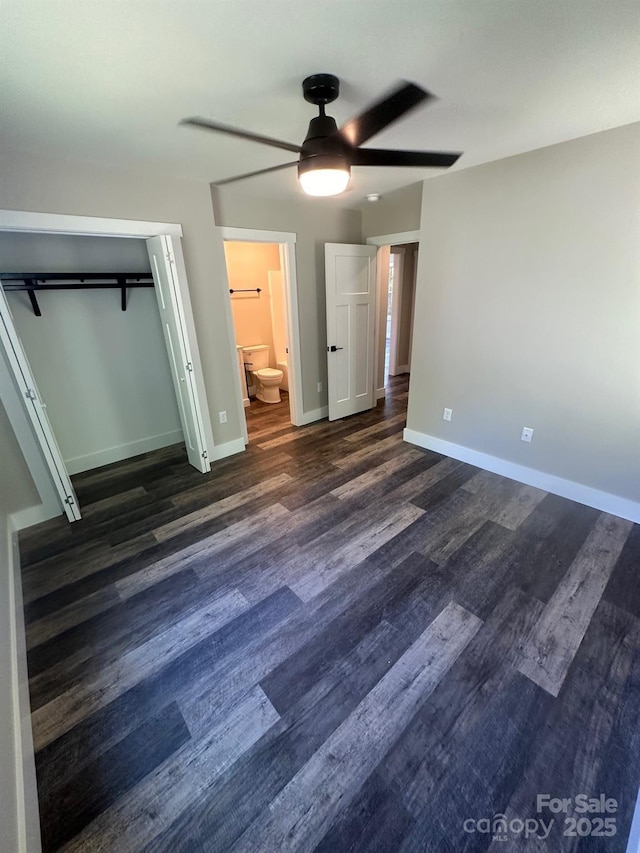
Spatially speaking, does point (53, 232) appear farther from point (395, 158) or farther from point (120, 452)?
point (395, 158)

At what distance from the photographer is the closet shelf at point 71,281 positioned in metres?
2.70

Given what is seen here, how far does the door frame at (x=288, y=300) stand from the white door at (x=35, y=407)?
5.23ft

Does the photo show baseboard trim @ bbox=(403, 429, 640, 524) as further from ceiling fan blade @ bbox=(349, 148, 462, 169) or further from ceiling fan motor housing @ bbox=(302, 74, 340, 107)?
ceiling fan motor housing @ bbox=(302, 74, 340, 107)

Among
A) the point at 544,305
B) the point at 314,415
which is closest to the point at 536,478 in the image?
the point at 544,305

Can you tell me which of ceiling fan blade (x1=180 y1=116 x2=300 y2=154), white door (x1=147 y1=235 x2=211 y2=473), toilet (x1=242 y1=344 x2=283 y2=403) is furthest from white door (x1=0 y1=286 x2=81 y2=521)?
toilet (x1=242 y1=344 x2=283 y2=403)

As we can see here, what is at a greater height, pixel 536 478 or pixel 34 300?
pixel 34 300

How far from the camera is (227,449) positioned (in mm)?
3600

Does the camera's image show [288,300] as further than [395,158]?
Yes

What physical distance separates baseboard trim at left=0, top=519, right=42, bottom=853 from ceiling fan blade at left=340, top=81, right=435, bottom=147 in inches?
105

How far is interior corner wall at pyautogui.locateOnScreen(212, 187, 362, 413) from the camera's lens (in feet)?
10.4

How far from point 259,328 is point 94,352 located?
8.23 feet

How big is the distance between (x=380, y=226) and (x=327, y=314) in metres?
1.15

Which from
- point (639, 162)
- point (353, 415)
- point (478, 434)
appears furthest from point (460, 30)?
point (353, 415)

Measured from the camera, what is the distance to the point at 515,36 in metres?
1.25
